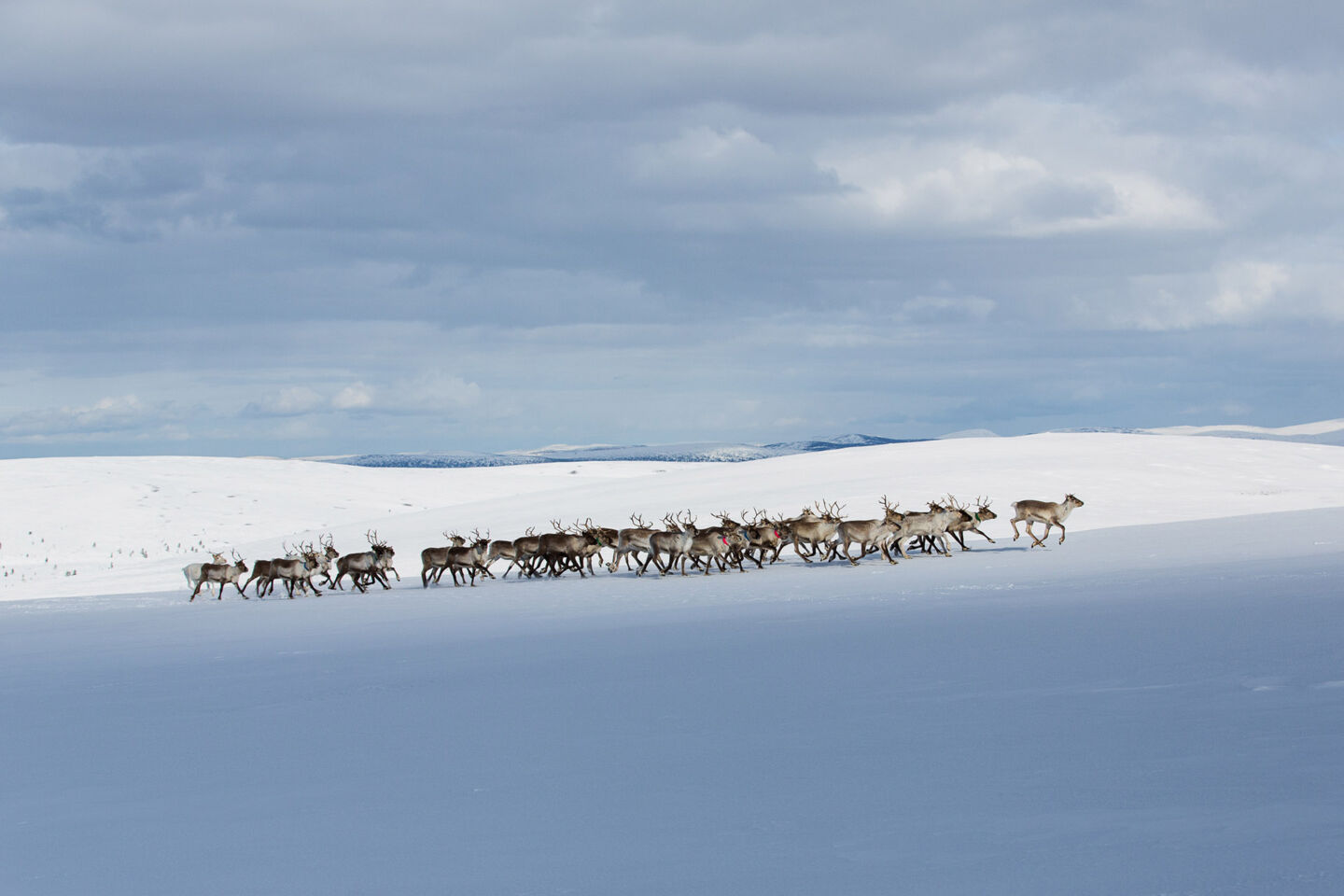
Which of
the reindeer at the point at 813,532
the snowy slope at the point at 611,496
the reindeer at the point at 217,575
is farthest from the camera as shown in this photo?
the snowy slope at the point at 611,496

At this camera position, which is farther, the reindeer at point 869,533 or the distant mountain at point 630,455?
the distant mountain at point 630,455

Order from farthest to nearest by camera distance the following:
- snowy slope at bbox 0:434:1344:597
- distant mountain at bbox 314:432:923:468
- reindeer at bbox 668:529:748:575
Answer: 1. distant mountain at bbox 314:432:923:468
2. snowy slope at bbox 0:434:1344:597
3. reindeer at bbox 668:529:748:575

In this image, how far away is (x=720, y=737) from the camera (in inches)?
264

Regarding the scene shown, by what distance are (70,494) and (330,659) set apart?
31606 mm

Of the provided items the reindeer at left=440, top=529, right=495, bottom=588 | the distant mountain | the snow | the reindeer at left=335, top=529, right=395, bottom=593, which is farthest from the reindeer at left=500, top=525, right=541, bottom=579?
the distant mountain

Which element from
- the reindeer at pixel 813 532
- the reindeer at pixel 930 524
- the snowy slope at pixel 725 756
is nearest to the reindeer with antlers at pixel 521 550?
the reindeer at pixel 813 532

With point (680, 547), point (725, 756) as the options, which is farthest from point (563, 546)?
point (725, 756)

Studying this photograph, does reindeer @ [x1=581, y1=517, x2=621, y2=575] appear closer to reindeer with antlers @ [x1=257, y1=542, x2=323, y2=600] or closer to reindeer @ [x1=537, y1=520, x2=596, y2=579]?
reindeer @ [x1=537, y1=520, x2=596, y2=579]

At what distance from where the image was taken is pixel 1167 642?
8844 millimetres

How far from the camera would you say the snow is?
466 centimetres

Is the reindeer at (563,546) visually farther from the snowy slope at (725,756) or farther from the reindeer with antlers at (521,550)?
the snowy slope at (725,756)

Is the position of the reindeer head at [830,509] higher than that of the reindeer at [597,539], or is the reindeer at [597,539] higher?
the reindeer head at [830,509]

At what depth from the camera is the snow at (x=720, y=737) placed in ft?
15.3

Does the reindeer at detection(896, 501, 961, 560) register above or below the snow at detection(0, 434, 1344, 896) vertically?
above
